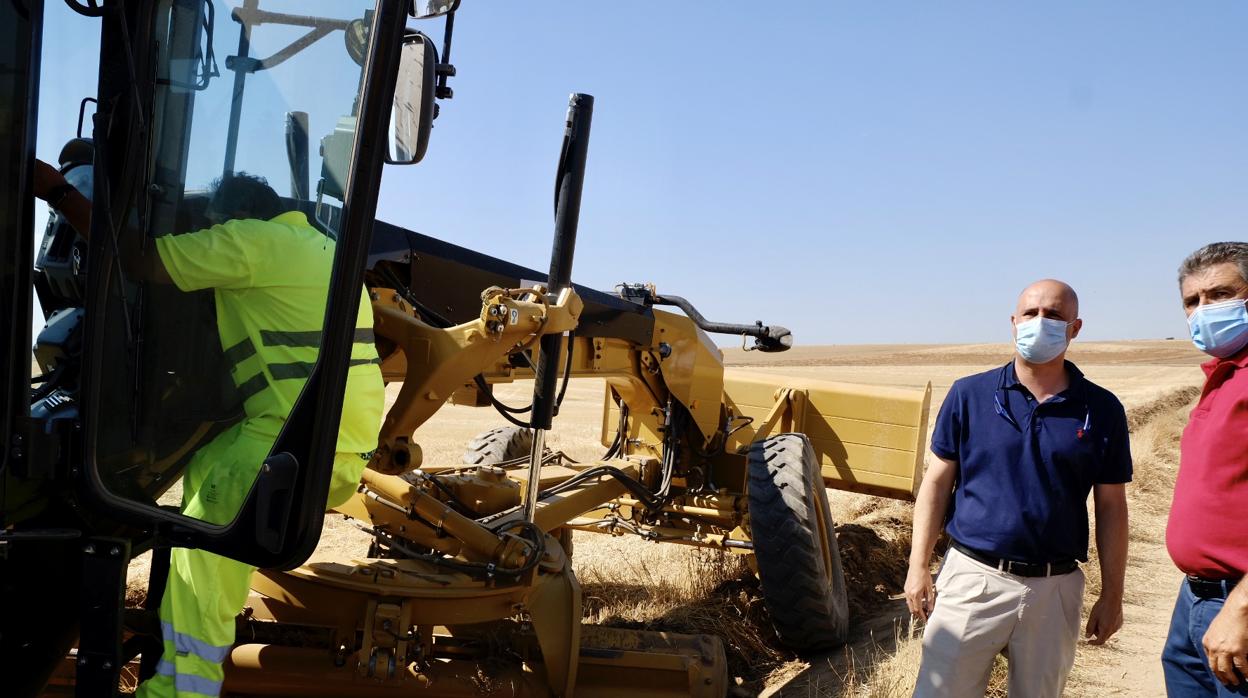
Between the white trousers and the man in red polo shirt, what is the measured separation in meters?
0.33

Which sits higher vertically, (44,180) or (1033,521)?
(44,180)

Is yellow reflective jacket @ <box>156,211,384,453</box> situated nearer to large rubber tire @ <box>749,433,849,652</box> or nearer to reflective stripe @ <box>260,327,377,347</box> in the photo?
reflective stripe @ <box>260,327,377,347</box>

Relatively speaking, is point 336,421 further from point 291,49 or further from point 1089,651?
point 1089,651

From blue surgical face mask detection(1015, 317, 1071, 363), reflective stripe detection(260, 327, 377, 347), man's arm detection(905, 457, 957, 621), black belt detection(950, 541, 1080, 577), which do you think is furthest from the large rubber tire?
reflective stripe detection(260, 327, 377, 347)

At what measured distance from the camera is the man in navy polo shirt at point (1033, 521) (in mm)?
3305

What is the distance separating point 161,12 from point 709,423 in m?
4.83

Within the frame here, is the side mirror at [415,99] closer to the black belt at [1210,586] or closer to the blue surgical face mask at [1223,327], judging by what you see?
the blue surgical face mask at [1223,327]

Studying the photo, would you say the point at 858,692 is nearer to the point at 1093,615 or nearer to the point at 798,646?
the point at 798,646

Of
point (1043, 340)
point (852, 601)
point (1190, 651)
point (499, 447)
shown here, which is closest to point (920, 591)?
point (1190, 651)

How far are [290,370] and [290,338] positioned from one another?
8cm

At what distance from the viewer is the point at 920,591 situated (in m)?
3.50

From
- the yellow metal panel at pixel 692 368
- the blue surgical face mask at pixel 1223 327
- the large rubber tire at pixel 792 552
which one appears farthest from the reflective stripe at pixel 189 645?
the yellow metal panel at pixel 692 368

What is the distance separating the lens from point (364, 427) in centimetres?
302

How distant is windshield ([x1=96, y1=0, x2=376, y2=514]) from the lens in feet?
7.98
